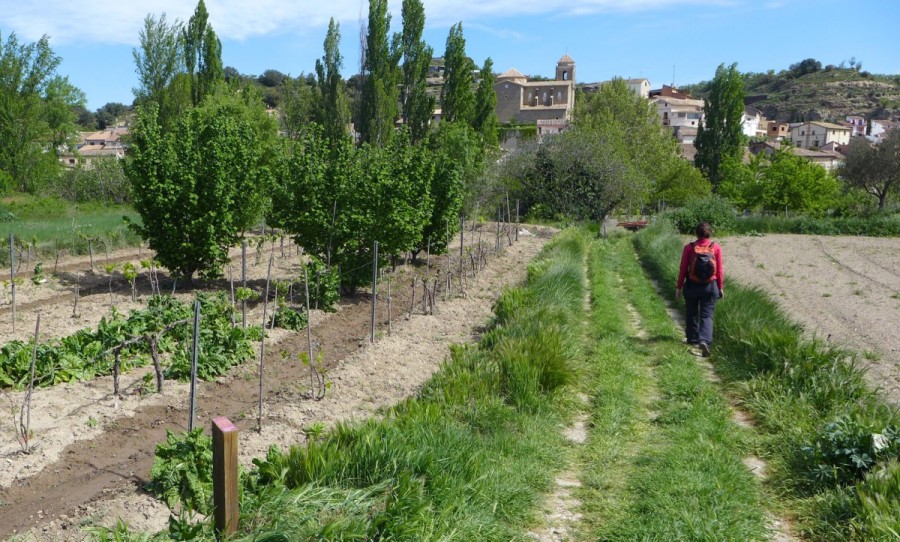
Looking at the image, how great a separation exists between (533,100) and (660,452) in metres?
86.8

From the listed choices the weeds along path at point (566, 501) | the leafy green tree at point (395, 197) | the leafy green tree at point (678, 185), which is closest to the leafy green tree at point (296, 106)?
the leafy green tree at point (678, 185)

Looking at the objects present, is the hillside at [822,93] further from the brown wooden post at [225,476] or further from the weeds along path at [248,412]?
the brown wooden post at [225,476]

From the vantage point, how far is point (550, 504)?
17.6 ft

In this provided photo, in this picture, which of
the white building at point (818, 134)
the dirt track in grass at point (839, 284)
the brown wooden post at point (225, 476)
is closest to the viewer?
the brown wooden post at point (225, 476)

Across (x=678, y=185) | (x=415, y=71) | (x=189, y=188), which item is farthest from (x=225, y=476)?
(x=678, y=185)

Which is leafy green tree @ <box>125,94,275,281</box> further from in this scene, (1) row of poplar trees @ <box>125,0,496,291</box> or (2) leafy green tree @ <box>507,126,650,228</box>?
(2) leafy green tree @ <box>507,126,650,228</box>

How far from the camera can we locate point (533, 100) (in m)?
89.6

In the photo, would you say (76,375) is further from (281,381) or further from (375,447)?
(375,447)

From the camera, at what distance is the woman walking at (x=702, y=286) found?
9625 mm

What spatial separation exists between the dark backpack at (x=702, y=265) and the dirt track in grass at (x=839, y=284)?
174 centimetres

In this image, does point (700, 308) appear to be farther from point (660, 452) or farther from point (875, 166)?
point (875, 166)

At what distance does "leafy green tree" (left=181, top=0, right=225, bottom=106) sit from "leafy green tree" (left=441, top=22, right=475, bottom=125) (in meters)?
13.4

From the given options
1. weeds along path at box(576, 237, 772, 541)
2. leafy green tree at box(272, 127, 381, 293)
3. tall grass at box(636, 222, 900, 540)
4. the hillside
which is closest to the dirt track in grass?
tall grass at box(636, 222, 900, 540)

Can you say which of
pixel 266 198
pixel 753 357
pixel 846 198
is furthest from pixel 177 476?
pixel 846 198
